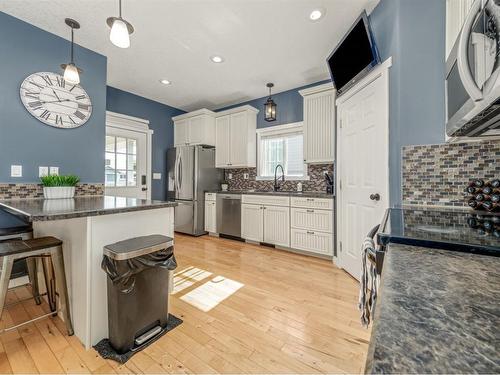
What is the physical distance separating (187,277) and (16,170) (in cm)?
198

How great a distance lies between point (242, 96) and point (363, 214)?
308 centimetres

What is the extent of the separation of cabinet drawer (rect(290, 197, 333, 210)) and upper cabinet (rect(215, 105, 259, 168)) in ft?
4.18

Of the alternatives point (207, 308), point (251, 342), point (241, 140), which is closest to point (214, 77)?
point (241, 140)

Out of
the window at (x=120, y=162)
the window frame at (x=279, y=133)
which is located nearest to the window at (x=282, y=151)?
the window frame at (x=279, y=133)

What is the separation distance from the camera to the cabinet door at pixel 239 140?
163 inches

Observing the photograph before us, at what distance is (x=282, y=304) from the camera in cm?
196

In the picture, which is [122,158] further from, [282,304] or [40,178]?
[282,304]

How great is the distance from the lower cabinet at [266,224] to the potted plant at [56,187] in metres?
2.38

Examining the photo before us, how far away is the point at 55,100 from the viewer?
241 cm

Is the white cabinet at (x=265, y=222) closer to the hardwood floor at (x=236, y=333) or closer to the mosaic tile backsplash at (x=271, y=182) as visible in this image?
the mosaic tile backsplash at (x=271, y=182)

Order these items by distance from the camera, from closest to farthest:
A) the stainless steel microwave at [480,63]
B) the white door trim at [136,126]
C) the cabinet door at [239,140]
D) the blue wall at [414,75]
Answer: the stainless steel microwave at [480,63]
the blue wall at [414,75]
the white door trim at [136,126]
the cabinet door at [239,140]

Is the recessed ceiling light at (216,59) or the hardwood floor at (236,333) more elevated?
the recessed ceiling light at (216,59)

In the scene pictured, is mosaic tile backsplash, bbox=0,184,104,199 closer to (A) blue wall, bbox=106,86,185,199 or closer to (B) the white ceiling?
(B) the white ceiling

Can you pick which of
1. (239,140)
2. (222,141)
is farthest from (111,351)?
(222,141)
